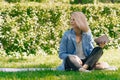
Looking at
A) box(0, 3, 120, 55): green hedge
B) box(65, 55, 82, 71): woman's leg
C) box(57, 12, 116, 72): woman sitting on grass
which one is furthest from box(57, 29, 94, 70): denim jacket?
box(0, 3, 120, 55): green hedge

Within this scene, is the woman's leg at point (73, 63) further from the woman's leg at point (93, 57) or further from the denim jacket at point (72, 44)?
the denim jacket at point (72, 44)

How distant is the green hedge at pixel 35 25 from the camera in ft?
46.3

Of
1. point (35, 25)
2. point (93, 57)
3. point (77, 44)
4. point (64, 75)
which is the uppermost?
point (77, 44)

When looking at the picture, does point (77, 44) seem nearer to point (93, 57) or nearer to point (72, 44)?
point (72, 44)

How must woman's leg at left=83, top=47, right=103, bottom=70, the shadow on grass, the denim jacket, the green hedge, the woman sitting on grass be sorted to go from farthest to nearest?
the green hedge → the denim jacket → the woman sitting on grass → woman's leg at left=83, top=47, right=103, bottom=70 → the shadow on grass

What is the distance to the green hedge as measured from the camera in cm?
1412

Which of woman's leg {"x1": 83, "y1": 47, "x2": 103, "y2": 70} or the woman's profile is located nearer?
woman's leg {"x1": 83, "y1": 47, "x2": 103, "y2": 70}

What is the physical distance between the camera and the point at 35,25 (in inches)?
579

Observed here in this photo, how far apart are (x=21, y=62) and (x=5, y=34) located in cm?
239

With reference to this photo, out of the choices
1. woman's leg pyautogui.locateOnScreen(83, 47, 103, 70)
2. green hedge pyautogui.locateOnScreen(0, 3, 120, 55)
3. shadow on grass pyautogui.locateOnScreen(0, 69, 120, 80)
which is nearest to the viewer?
shadow on grass pyautogui.locateOnScreen(0, 69, 120, 80)

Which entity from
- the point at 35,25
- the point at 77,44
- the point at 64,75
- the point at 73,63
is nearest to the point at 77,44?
the point at 77,44

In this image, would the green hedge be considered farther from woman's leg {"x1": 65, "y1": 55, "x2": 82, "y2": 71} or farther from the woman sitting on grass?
woman's leg {"x1": 65, "y1": 55, "x2": 82, "y2": 71}

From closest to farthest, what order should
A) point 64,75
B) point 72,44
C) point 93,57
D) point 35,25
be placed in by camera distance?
point 64,75 → point 93,57 → point 72,44 → point 35,25

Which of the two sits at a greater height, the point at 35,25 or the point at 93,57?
the point at 93,57
